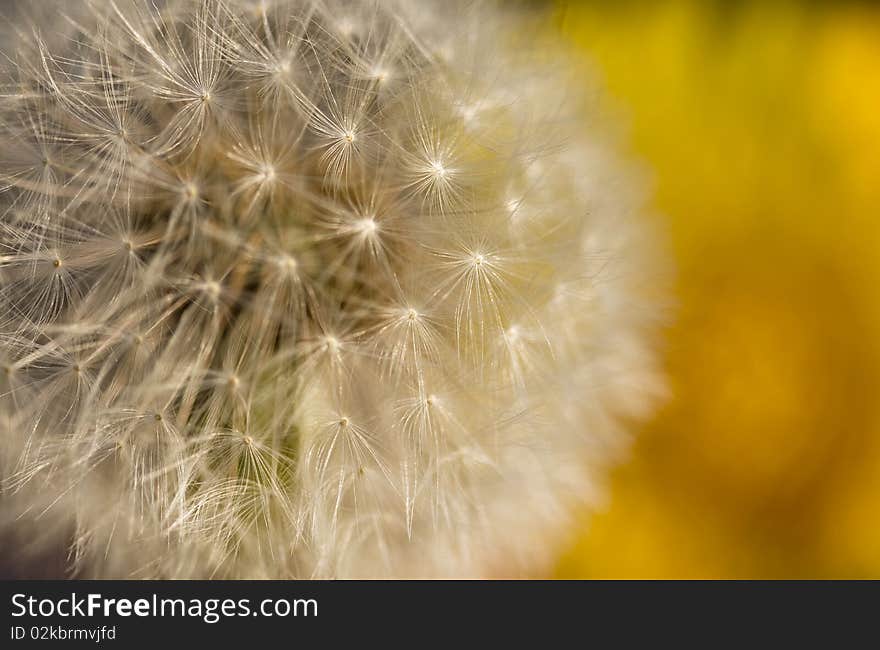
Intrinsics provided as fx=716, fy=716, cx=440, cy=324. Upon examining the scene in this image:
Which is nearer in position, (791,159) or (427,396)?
(427,396)

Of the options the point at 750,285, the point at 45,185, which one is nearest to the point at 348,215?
the point at 45,185

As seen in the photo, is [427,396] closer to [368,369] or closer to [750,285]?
[368,369]

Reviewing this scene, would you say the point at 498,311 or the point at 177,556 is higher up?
the point at 498,311

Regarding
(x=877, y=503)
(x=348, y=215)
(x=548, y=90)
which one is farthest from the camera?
(x=877, y=503)

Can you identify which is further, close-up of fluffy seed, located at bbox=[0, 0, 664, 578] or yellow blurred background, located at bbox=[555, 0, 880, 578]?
yellow blurred background, located at bbox=[555, 0, 880, 578]

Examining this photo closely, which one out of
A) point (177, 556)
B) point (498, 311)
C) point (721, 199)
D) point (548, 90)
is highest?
point (721, 199)
